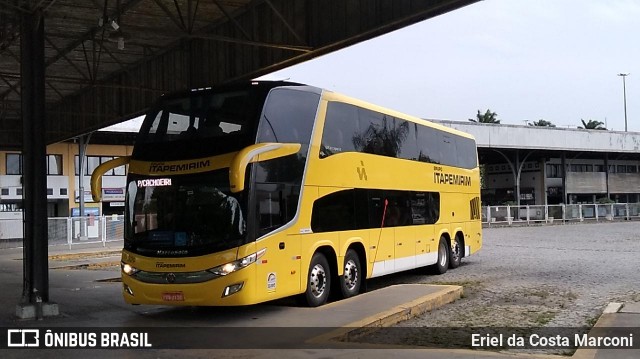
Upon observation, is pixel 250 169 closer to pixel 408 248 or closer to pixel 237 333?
pixel 237 333

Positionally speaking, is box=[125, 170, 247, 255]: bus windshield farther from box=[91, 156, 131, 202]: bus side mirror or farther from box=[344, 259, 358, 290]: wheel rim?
box=[344, 259, 358, 290]: wheel rim

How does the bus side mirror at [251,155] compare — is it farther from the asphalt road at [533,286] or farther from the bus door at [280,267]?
the asphalt road at [533,286]

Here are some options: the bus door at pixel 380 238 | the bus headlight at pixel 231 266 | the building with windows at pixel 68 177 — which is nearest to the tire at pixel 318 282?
the bus headlight at pixel 231 266

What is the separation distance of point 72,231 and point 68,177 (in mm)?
12331

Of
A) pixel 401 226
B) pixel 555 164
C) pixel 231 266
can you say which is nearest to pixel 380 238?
pixel 401 226

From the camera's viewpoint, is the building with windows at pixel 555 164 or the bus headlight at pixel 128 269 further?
the building with windows at pixel 555 164

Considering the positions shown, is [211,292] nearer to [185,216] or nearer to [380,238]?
[185,216]

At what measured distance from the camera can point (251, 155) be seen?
9633 mm

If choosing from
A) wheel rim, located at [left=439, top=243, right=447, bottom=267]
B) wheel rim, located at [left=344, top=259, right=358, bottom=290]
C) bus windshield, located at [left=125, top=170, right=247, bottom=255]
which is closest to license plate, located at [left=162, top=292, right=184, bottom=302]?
bus windshield, located at [left=125, top=170, right=247, bottom=255]

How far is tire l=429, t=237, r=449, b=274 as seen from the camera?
17.2m

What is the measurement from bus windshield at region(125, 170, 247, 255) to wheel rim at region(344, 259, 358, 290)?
131 inches

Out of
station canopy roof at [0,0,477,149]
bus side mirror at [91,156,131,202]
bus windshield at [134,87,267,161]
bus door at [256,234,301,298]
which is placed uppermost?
station canopy roof at [0,0,477,149]

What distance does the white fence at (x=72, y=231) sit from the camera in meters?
33.0

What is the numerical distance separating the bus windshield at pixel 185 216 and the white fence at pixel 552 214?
37.1 meters
